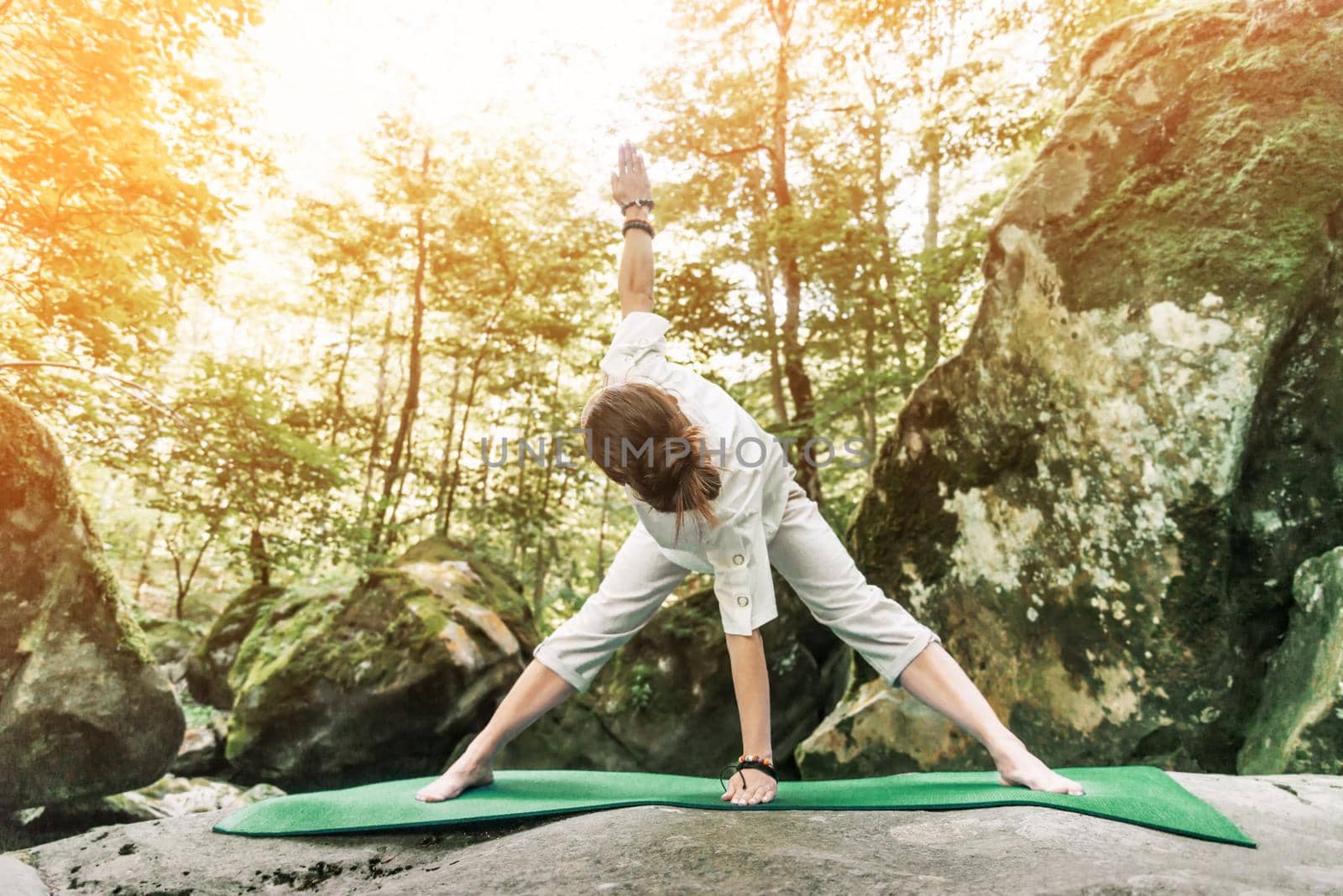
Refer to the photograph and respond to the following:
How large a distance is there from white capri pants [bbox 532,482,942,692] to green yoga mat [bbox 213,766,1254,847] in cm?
40

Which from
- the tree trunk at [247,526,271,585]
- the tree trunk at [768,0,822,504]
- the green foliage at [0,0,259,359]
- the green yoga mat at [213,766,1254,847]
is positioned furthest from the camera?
the tree trunk at [768,0,822,504]

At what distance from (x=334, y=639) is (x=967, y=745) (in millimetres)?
5467

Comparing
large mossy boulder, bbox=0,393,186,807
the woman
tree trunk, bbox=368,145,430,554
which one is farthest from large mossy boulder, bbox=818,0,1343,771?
tree trunk, bbox=368,145,430,554

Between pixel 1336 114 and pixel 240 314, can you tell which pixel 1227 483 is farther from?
pixel 240 314

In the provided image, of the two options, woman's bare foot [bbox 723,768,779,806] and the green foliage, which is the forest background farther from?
woman's bare foot [bbox 723,768,779,806]

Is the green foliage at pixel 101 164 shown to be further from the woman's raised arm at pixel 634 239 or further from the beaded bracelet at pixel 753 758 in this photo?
the beaded bracelet at pixel 753 758

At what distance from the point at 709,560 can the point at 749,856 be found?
965 mm

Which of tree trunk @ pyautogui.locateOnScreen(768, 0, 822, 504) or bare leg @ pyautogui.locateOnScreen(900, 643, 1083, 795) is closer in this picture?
bare leg @ pyautogui.locateOnScreen(900, 643, 1083, 795)

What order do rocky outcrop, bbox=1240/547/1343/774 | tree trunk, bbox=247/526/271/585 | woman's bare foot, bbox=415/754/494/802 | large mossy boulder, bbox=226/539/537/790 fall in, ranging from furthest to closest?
1. tree trunk, bbox=247/526/271/585
2. large mossy boulder, bbox=226/539/537/790
3. rocky outcrop, bbox=1240/547/1343/774
4. woman's bare foot, bbox=415/754/494/802

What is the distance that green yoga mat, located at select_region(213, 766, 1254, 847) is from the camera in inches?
78.7

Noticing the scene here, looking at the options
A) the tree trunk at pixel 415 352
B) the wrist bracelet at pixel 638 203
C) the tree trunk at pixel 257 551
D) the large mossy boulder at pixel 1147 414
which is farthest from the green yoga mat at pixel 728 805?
the tree trunk at pixel 415 352

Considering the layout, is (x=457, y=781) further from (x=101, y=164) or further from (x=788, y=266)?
(x=788, y=266)

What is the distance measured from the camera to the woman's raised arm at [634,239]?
2.79 meters

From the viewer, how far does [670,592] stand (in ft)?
8.74
